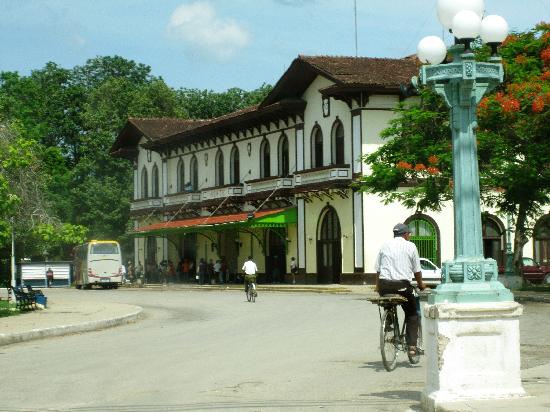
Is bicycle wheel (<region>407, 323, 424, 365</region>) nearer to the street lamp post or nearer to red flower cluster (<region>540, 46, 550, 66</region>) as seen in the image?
the street lamp post

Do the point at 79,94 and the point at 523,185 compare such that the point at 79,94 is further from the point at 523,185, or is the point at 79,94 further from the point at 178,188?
the point at 523,185

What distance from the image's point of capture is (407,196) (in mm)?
35594

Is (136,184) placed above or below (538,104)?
above

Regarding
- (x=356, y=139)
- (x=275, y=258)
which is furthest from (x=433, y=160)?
(x=275, y=258)

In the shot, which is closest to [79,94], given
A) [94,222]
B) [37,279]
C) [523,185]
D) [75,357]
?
[94,222]

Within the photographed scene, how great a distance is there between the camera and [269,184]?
55750 mm

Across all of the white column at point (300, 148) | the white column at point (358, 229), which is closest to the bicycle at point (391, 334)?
the white column at point (358, 229)

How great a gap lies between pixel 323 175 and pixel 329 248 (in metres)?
3.93

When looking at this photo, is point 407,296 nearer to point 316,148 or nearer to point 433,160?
point 433,160

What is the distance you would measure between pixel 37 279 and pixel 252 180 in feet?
72.7

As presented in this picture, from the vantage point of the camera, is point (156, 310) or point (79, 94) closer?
point (156, 310)

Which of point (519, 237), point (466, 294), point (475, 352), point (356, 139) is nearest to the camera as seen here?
point (475, 352)

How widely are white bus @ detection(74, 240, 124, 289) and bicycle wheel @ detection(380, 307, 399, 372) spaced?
1942 inches

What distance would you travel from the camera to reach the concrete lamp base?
31.3ft
